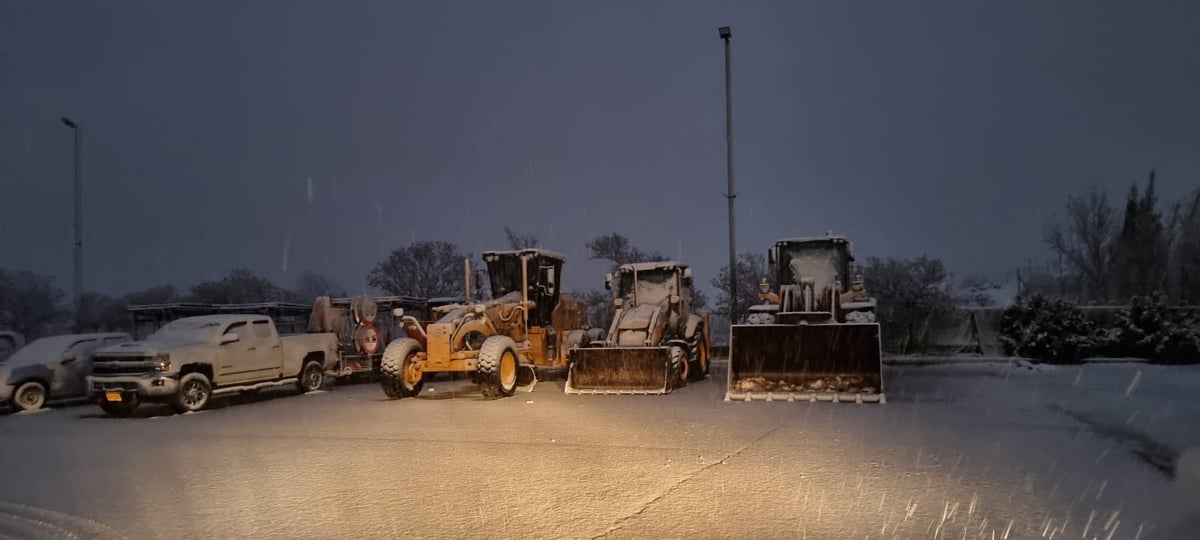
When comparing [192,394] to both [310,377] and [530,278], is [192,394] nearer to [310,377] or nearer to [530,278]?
[310,377]

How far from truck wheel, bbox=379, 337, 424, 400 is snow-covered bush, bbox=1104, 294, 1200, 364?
20206mm

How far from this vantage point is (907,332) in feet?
91.0

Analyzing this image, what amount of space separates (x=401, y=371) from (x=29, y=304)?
117ft

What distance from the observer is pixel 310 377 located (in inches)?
709

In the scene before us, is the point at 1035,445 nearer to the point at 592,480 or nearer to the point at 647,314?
the point at 592,480

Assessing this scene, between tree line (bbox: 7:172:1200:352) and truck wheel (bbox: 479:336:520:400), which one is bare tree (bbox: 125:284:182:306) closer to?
tree line (bbox: 7:172:1200:352)

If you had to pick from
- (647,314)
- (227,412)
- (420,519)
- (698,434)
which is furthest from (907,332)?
(420,519)

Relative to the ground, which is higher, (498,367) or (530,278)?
(530,278)

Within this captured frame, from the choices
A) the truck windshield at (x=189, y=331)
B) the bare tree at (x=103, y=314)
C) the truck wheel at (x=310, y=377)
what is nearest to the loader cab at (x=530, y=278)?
the truck wheel at (x=310, y=377)

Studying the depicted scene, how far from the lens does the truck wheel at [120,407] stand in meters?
14.1

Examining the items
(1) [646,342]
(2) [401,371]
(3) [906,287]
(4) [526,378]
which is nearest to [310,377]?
(2) [401,371]

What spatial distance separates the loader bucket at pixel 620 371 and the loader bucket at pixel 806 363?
160 centimetres

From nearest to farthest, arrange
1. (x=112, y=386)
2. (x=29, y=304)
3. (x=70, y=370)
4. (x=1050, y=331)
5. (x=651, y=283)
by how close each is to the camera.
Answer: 1. (x=112, y=386)
2. (x=70, y=370)
3. (x=651, y=283)
4. (x=1050, y=331)
5. (x=29, y=304)

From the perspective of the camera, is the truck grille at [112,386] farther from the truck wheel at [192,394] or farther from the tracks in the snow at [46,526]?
the tracks in the snow at [46,526]
